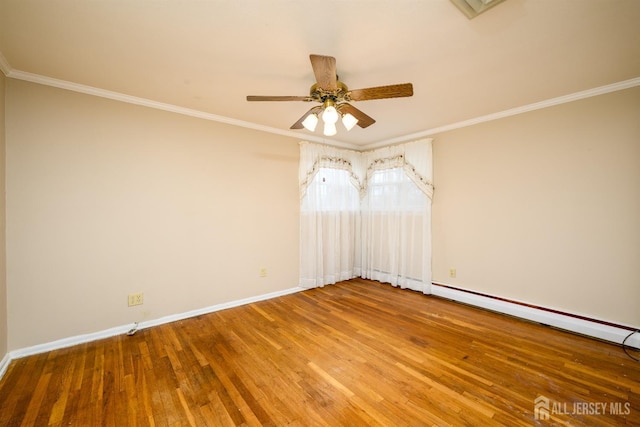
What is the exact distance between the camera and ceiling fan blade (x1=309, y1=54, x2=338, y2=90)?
1.45 m

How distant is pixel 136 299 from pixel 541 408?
3.44 metres

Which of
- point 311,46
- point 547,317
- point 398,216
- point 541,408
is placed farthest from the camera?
point 398,216

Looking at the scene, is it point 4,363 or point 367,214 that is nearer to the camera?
point 4,363

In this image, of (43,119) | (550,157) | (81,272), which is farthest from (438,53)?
(81,272)

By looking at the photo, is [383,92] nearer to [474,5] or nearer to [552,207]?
[474,5]

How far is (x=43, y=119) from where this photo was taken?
7.15 ft

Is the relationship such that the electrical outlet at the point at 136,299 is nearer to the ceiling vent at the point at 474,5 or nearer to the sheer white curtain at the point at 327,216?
the sheer white curtain at the point at 327,216

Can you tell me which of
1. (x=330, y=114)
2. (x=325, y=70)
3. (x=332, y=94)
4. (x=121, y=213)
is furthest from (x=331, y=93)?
(x=121, y=213)

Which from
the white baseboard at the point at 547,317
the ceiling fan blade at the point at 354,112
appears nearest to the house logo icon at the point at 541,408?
the white baseboard at the point at 547,317

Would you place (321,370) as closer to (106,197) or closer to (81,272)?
(81,272)

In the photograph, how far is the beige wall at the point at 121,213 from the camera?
2.12 m

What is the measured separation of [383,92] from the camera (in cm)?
176

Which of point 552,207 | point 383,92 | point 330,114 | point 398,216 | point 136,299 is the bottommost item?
point 136,299

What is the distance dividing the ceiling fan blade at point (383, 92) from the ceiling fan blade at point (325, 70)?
6.7 inches
